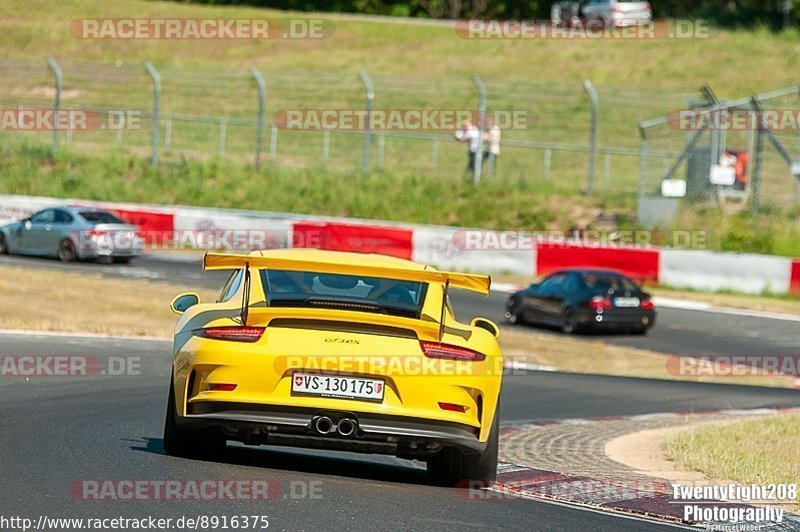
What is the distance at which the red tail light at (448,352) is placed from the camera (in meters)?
8.23

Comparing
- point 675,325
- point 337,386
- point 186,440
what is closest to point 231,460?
point 186,440

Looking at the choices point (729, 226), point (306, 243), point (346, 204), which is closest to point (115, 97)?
point (346, 204)

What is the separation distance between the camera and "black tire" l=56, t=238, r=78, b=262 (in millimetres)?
28172

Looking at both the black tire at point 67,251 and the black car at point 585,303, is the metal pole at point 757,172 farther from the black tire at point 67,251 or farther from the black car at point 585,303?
the black tire at point 67,251

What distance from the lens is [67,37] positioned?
61875 mm

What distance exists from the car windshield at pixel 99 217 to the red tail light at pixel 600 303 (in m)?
10.2

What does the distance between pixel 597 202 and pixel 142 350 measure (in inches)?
Result: 709

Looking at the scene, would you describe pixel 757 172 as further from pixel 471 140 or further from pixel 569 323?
pixel 569 323

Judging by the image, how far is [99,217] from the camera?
28.3m

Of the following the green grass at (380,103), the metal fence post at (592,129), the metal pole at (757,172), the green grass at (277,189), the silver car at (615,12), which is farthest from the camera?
the silver car at (615,12)

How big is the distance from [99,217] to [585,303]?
10.2 metres

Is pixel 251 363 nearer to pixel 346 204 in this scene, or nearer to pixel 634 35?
pixel 346 204

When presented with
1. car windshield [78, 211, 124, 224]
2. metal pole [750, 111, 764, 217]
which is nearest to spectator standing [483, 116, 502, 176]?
metal pole [750, 111, 764, 217]

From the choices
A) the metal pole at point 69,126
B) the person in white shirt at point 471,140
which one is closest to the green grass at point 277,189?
the person in white shirt at point 471,140
